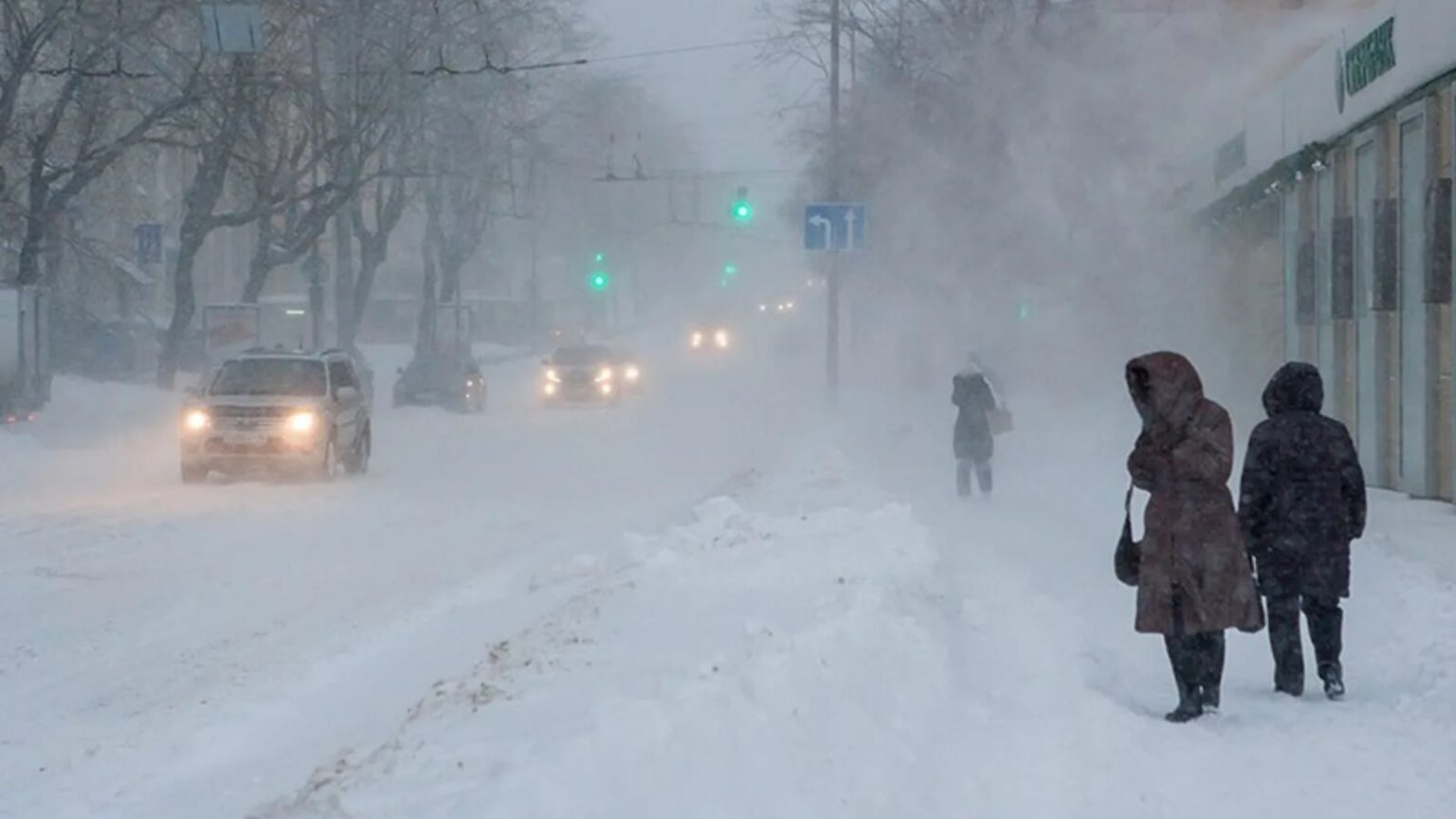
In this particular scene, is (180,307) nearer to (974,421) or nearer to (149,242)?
(149,242)

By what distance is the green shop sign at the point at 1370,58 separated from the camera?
1972 cm

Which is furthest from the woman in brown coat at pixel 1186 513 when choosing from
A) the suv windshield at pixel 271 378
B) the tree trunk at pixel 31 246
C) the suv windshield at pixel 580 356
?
the suv windshield at pixel 580 356

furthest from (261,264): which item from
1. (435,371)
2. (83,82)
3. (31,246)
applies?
(83,82)

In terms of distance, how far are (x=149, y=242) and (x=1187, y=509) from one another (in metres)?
40.0

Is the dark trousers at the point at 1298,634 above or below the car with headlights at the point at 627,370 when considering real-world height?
below

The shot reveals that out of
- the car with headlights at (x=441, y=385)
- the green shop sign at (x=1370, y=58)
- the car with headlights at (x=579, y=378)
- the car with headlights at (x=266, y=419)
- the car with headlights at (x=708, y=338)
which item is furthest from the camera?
the car with headlights at (x=708, y=338)

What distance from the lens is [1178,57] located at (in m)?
42.6

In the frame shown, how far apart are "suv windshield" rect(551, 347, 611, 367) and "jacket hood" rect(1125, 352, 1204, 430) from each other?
1819 inches

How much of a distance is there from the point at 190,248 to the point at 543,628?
3552 cm

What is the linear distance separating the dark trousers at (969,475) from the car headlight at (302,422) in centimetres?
811

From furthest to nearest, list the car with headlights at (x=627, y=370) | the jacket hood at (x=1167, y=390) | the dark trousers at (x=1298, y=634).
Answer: the car with headlights at (x=627, y=370)
the dark trousers at (x=1298, y=634)
the jacket hood at (x=1167, y=390)

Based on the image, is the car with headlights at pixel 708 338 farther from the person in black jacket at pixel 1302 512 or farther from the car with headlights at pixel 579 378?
the person in black jacket at pixel 1302 512

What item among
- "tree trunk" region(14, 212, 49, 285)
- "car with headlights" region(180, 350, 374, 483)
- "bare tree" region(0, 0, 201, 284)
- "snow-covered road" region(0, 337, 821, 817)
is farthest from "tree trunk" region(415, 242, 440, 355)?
"car with headlights" region(180, 350, 374, 483)

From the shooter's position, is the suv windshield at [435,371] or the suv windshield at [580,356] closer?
the suv windshield at [435,371]
